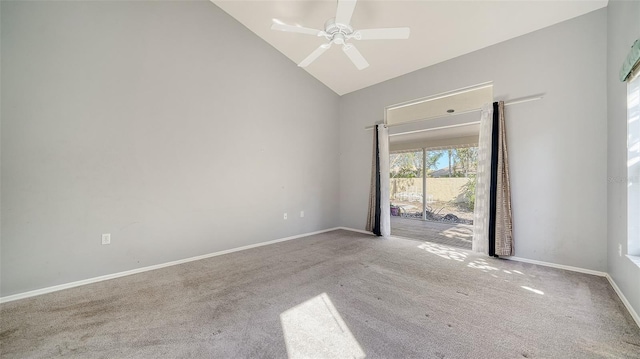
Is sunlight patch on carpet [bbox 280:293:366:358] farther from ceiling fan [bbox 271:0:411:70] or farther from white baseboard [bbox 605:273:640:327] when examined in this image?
ceiling fan [bbox 271:0:411:70]

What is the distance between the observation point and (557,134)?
2963 millimetres

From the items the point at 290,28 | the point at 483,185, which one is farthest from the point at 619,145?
the point at 290,28

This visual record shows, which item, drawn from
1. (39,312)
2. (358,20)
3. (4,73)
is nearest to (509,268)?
(358,20)

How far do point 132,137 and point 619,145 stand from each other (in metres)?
5.12

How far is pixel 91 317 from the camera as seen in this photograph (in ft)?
6.21

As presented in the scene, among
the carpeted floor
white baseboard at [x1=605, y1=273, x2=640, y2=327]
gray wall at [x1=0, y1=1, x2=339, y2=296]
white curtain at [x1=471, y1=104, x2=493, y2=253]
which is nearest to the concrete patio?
white curtain at [x1=471, y1=104, x2=493, y2=253]

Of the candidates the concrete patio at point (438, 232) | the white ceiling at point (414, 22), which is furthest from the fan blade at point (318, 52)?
the concrete patio at point (438, 232)

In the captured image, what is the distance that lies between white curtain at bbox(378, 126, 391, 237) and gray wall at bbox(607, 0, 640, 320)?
2721 mm

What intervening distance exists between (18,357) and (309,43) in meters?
4.50

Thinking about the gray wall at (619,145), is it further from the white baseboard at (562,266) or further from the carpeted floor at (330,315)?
the carpeted floor at (330,315)

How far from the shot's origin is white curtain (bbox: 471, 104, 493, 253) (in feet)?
11.1

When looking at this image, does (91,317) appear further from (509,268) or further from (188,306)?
(509,268)

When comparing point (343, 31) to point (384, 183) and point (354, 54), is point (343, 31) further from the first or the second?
point (384, 183)

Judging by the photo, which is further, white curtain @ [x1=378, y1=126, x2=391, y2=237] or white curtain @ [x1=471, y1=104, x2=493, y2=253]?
white curtain @ [x1=378, y1=126, x2=391, y2=237]
